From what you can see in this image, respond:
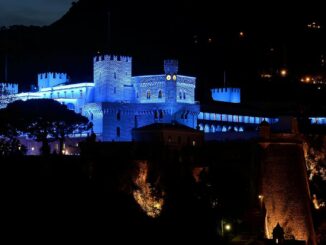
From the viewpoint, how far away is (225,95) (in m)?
89.1

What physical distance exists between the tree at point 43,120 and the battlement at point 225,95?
2219cm

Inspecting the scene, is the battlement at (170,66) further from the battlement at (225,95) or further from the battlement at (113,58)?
the battlement at (225,95)

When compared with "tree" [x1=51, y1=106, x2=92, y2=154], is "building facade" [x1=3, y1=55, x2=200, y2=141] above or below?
above

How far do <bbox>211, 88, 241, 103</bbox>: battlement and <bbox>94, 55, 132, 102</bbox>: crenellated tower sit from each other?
17629mm

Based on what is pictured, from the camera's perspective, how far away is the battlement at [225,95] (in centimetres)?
8900

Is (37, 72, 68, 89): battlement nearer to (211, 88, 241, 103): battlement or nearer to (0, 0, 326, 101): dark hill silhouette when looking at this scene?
(0, 0, 326, 101): dark hill silhouette

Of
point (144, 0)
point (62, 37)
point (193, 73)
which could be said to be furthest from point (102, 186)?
point (144, 0)

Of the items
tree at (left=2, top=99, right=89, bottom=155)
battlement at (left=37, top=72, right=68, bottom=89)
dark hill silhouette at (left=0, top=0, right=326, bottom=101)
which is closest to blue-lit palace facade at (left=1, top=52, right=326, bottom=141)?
tree at (left=2, top=99, right=89, bottom=155)

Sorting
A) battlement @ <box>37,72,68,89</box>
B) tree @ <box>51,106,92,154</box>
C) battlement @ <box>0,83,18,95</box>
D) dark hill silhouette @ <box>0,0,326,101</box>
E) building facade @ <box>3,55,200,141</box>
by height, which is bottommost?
tree @ <box>51,106,92,154</box>

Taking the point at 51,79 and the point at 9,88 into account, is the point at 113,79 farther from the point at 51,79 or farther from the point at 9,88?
the point at 9,88

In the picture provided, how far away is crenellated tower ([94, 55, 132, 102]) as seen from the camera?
72750 mm

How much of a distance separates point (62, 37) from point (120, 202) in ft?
234

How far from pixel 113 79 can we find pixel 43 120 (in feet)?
25.7

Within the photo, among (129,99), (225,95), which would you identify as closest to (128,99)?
(129,99)
